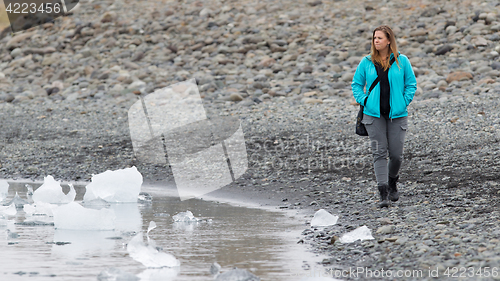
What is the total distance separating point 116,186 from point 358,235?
4016 mm

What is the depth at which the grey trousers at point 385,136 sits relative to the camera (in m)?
6.79

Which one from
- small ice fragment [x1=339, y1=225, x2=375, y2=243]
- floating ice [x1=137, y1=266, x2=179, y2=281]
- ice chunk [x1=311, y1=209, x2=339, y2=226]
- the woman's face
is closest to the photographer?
floating ice [x1=137, y1=266, x2=179, y2=281]

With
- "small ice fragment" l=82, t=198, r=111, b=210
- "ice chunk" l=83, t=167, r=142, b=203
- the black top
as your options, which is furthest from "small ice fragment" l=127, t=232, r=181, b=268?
"ice chunk" l=83, t=167, r=142, b=203

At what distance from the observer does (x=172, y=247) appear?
5.98 m

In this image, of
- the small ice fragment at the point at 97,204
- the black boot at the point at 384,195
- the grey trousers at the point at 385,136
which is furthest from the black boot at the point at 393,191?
the small ice fragment at the point at 97,204

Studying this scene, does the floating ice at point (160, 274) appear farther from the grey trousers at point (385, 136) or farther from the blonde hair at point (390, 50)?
the blonde hair at point (390, 50)

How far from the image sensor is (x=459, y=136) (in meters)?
11.3

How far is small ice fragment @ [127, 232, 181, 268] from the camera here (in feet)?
17.0

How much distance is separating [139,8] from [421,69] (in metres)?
14.2

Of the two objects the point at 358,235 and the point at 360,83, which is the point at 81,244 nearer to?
the point at 358,235

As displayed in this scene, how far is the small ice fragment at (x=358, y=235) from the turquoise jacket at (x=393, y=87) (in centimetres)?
130

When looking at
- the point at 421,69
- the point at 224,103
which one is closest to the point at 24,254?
the point at 224,103

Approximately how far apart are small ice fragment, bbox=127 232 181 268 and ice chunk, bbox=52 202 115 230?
5.20 ft

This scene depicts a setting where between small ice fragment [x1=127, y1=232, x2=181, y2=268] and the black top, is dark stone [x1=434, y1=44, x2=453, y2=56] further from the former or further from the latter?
small ice fragment [x1=127, y1=232, x2=181, y2=268]
